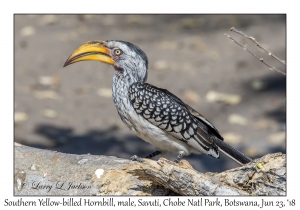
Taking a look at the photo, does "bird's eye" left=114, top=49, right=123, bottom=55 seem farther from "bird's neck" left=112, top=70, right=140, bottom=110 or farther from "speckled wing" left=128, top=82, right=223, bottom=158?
"speckled wing" left=128, top=82, right=223, bottom=158

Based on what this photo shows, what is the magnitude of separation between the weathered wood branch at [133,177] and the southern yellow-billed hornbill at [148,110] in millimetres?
591

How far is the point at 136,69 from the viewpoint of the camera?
210 inches

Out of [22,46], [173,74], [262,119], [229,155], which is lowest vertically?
[229,155]

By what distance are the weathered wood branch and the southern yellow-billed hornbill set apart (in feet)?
1.94

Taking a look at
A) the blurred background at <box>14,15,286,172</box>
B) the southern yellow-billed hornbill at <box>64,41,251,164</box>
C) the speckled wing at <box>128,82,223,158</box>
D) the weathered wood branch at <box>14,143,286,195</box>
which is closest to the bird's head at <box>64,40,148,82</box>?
the southern yellow-billed hornbill at <box>64,41,251,164</box>

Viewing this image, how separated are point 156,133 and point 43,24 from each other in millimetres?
7717

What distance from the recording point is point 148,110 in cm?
509

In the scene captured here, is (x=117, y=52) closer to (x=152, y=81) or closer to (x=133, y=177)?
(x=133, y=177)

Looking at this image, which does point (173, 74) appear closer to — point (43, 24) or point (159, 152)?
point (43, 24)

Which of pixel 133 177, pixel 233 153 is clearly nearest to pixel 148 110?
pixel 133 177

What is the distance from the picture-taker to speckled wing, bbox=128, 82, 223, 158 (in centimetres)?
511

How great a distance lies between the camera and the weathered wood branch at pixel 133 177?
4246 mm

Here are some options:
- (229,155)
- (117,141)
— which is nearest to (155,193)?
(229,155)
